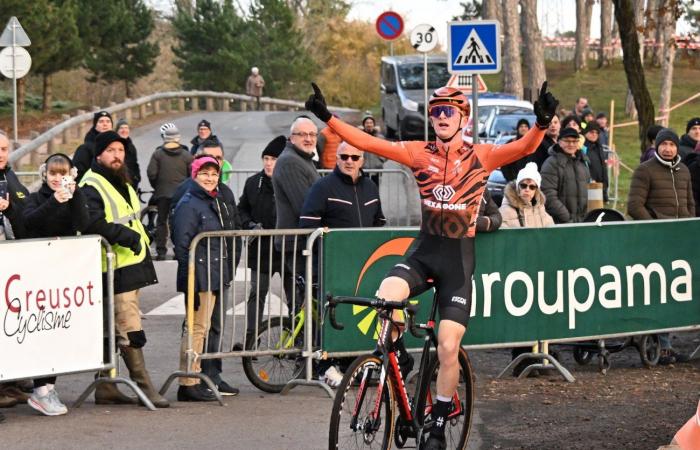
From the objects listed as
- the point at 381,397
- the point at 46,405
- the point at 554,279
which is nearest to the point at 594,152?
the point at 554,279

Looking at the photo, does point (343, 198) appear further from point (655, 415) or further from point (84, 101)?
point (84, 101)

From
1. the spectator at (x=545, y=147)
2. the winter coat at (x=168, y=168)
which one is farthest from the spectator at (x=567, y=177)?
the winter coat at (x=168, y=168)

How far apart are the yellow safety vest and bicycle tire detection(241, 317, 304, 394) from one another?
1.32 metres

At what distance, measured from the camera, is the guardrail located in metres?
31.5

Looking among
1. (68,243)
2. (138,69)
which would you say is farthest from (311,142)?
(138,69)

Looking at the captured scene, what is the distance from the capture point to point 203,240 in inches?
427

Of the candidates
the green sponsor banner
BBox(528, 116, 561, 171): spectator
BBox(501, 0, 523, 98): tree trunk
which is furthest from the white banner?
BBox(501, 0, 523, 98): tree trunk

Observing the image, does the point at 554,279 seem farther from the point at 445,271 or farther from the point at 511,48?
the point at 511,48

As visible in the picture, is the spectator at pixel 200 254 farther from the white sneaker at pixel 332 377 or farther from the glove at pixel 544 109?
the glove at pixel 544 109

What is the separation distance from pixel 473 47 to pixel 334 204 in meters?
6.63

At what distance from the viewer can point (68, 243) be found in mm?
10141

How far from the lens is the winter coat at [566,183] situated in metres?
14.6

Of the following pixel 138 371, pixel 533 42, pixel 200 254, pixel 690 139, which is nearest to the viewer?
pixel 138 371

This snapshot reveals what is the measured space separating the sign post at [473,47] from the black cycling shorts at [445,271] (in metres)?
8.98
